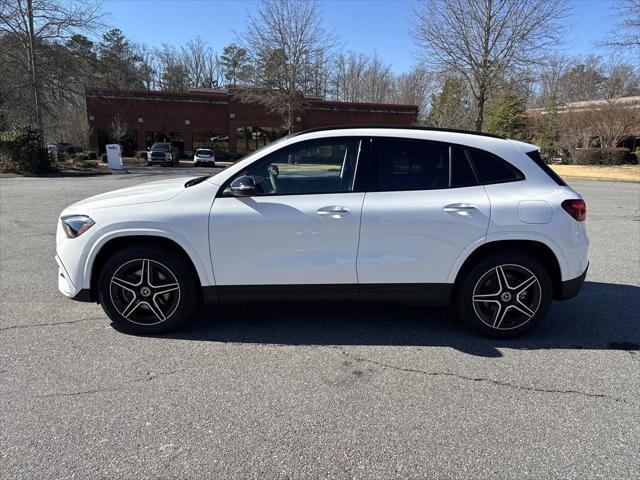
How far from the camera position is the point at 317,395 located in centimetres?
298

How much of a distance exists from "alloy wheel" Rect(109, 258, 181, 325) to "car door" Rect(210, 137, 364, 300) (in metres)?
0.44

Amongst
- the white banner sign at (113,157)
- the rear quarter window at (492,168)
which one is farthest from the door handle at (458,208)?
the white banner sign at (113,157)

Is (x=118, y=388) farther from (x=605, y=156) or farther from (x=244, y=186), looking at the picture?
(x=605, y=156)

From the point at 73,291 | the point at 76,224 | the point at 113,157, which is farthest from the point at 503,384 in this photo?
the point at 113,157

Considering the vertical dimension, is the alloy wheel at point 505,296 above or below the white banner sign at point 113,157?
below

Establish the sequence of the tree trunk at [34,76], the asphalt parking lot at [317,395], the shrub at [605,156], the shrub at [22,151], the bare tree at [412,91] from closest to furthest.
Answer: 1. the asphalt parking lot at [317,395]
2. the shrub at [22,151]
3. the tree trunk at [34,76]
4. the shrub at [605,156]
5. the bare tree at [412,91]

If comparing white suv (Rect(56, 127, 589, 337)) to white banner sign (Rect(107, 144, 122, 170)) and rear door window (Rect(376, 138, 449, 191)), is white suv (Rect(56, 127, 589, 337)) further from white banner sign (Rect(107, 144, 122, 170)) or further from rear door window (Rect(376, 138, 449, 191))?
white banner sign (Rect(107, 144, 122, 170))

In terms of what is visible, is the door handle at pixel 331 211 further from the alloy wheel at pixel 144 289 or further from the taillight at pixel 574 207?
the taillight at pixel 574 207

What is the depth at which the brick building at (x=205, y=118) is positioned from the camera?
134ft

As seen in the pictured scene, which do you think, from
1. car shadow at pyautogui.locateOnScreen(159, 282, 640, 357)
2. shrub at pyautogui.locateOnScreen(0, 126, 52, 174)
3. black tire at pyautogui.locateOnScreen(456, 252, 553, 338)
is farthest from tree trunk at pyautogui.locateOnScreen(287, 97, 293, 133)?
black tire at pyautogui.locateOnScreen(456, 252, 553, 338)

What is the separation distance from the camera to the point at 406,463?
236 centimetres

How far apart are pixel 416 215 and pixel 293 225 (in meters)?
1.02

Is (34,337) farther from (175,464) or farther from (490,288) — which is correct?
(490,288)

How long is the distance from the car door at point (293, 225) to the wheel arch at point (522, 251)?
3.33 ft
